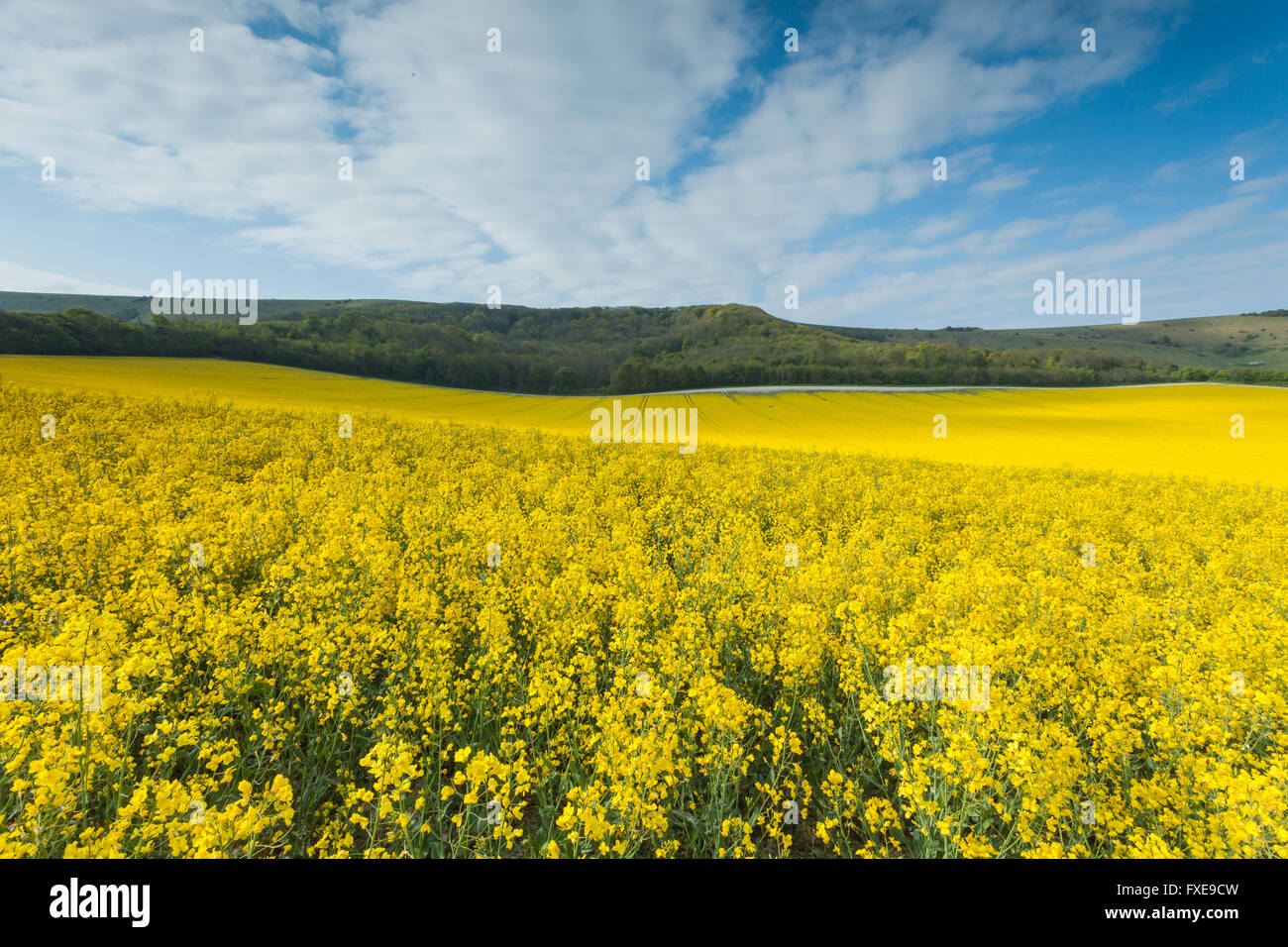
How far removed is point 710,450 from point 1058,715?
1576 cm

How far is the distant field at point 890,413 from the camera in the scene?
24969 mm

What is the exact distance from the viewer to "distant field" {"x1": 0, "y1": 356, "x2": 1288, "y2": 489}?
25.0 meters

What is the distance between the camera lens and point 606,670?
5.22 meters

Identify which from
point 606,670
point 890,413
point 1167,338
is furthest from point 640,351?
point 1167,338

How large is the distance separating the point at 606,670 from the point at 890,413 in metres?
46.1

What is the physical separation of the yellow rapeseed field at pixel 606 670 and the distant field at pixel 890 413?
1391 cm

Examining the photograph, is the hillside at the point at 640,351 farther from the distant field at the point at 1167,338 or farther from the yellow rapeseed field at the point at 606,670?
the yellow rapeseed field at the point at 606,670

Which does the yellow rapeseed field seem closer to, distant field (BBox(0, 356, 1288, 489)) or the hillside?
distant field (BBox(0, 356, 1288, 489))

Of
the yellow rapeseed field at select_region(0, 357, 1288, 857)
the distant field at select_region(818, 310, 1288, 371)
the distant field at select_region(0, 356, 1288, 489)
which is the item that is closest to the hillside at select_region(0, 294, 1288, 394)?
the distant field at select_region(818, 310, 1288, 371)

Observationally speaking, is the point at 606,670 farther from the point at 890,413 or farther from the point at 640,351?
the point at 640,351

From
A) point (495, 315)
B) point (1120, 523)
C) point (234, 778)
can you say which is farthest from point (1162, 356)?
point (495, 315)

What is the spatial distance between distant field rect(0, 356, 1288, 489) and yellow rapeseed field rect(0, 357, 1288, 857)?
13.9 meters

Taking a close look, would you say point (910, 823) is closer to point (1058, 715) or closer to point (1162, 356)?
point (1058, 715)

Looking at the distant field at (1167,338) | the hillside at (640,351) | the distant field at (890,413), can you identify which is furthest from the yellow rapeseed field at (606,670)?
the distant field at (1167,338)
